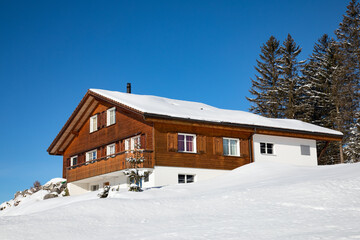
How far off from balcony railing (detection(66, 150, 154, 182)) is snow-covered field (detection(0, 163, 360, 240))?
33.6ft

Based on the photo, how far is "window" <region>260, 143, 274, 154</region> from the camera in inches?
1224

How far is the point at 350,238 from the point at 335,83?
38960 mm

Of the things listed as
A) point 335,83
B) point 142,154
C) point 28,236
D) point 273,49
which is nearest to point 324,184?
point 28,236

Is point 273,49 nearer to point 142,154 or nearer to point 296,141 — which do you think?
point 296,141

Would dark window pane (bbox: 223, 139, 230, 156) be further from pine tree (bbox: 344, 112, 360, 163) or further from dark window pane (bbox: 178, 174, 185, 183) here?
pine tree (bbox: 344, 112, 360, 163)

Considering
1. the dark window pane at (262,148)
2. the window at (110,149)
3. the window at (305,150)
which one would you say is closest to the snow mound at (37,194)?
the window at (110,149)

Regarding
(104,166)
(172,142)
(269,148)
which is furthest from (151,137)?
(269,148)

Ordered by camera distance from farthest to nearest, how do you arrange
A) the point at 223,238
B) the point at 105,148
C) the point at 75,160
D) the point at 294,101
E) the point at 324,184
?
the point at 294,101 → the point at 75,160 → the point at 105,148 → the point at 324,184 → the point at 223,238

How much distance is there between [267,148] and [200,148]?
5702 millimetres

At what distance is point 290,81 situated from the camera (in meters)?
48.5

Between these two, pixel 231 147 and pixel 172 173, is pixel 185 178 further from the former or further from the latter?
pixel 231 147

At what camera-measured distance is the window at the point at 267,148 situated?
102 feet

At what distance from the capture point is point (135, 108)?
26641 millimetres

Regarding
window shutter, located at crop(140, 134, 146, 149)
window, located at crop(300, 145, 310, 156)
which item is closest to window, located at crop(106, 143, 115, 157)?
window shutter, located at crop(140, 134, 146, 149)
